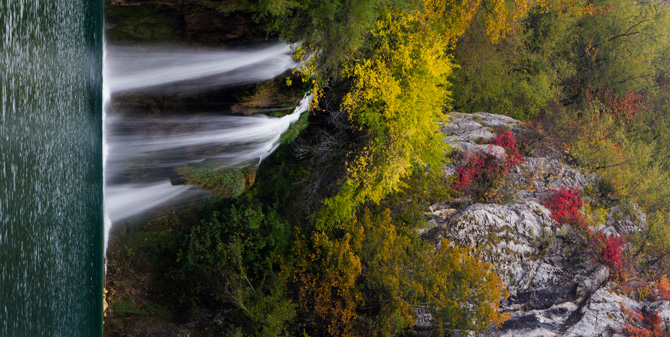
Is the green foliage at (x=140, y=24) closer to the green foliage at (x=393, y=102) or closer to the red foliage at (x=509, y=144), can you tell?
the green foliage at (x=393, y=102)

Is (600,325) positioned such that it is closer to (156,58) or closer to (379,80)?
(379,80)

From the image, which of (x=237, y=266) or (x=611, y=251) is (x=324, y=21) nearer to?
(x=237, y=266)

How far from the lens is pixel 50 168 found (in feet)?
27.8

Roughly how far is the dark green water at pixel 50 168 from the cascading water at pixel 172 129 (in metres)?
0.46

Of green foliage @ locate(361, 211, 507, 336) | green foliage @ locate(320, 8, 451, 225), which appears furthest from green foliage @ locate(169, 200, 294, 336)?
green foliage @ locate(361, 211, 507, 336)

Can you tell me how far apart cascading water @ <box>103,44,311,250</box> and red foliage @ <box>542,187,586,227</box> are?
899 centimetres

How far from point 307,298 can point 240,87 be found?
6449 mm

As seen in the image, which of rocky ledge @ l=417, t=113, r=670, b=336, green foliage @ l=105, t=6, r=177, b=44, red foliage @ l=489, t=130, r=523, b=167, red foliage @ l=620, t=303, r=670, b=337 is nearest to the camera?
green foliage @ l=105, t=6, r=177, b=44

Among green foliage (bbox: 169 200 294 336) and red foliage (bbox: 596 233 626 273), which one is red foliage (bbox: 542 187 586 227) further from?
green foliage (bbox: 169 200 294 336)

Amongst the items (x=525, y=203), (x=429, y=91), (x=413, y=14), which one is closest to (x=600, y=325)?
(x=525, y=203)

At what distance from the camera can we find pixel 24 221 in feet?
24.4

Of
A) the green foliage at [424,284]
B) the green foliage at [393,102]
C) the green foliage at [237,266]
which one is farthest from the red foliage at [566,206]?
the green foliage at [237,266]

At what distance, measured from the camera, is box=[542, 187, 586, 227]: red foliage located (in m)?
14.3

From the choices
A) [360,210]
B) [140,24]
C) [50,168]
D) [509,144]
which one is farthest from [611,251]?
[50,168]
